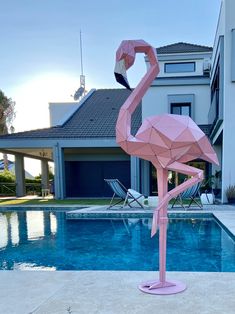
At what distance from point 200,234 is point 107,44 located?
801cm

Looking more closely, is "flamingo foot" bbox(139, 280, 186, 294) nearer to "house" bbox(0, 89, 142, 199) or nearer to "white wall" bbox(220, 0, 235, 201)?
"white wall" bbox(220, 0, 235, 201)

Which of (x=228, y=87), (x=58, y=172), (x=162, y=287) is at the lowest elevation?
(x=162, y=287)

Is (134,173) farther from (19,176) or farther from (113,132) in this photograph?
(19,176)

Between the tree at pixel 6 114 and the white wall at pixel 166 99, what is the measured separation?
65.7 feet

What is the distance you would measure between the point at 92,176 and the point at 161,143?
52.7ft

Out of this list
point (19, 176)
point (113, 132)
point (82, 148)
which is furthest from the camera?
point (19, 176)

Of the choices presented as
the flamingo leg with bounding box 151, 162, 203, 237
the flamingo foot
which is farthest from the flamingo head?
the flamingo foot

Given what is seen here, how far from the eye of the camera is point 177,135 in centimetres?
368

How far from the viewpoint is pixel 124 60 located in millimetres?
3777

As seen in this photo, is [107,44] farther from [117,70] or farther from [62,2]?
[117,70]

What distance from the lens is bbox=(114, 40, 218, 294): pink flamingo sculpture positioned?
371 cm

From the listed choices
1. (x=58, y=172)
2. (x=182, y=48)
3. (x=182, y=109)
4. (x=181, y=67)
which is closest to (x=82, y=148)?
(x=58, y=172)

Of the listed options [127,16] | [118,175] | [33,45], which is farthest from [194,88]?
[33,45]

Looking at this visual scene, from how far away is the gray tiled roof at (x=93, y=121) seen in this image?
56.6ft
